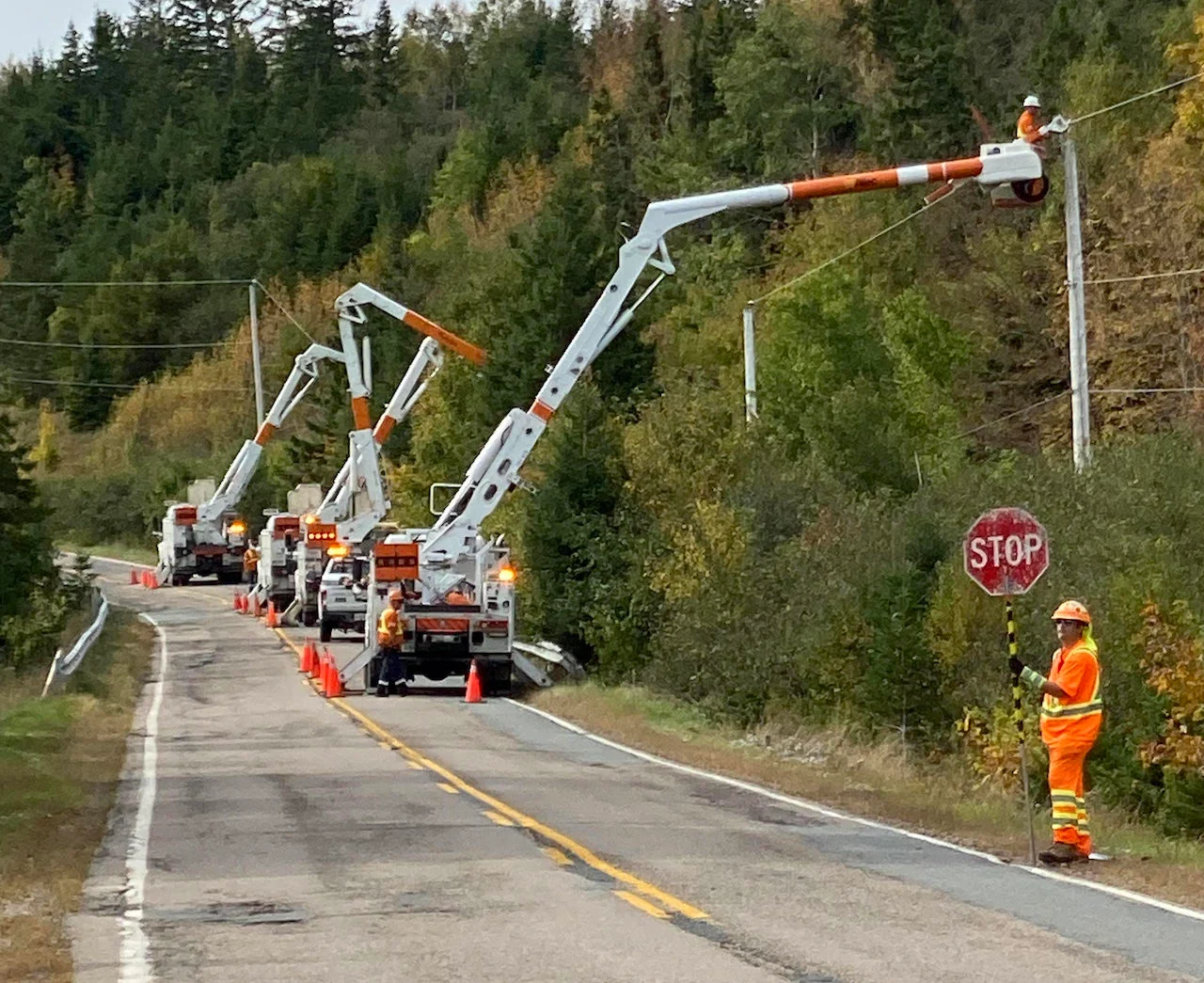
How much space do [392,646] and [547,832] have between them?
54.6 ft

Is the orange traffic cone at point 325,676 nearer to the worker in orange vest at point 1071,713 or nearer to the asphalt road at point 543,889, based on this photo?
the asphalt road at point 543,889

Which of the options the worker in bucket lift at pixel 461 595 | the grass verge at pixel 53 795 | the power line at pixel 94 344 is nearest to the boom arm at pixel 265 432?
the grass verge at pixel 53 795

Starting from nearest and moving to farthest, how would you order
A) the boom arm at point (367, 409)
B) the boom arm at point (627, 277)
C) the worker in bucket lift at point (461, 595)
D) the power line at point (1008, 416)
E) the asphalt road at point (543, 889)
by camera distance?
the asphalt road at point (543, 889)
the boom arm at point (627, 277)
the worker in bucket lift at point (461, 595)
the boom arm at point (367, 409)
the power line at point (1008, 416)

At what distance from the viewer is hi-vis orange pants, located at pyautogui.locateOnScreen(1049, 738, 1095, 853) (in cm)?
1565

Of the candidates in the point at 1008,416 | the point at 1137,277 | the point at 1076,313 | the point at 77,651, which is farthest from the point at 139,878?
the point at 1008,416

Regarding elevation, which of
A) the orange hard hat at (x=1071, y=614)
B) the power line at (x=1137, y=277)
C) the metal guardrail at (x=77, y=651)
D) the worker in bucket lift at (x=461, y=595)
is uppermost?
the power line at (x=1137, y=277)

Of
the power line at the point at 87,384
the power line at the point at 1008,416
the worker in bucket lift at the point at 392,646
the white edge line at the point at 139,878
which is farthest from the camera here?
the power line at the point at 87,384

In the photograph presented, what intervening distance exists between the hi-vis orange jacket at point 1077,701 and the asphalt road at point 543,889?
1.27 meters

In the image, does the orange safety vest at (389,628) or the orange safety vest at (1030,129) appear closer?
the orange safety vest at (1030,129)

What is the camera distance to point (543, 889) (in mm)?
13953

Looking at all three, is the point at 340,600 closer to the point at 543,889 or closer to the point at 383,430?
the point at 383,430

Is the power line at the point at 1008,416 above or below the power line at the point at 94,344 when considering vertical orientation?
below

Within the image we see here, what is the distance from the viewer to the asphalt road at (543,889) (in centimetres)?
1134

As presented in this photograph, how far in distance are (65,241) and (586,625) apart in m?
116
